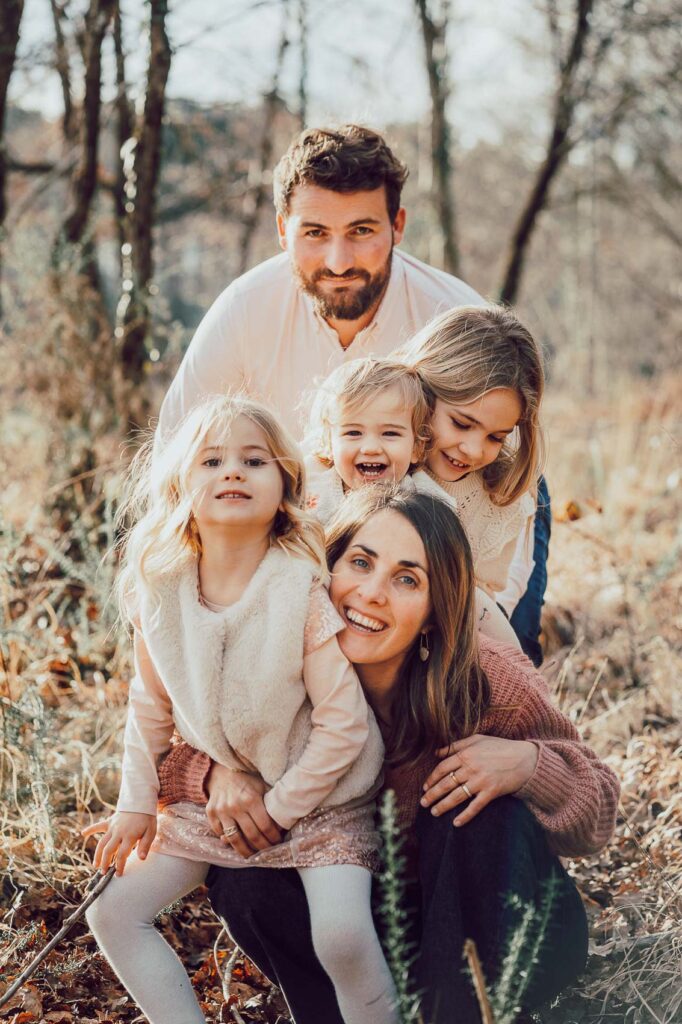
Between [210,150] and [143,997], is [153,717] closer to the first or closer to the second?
[143,997]

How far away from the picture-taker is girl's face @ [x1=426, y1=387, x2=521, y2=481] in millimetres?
2760

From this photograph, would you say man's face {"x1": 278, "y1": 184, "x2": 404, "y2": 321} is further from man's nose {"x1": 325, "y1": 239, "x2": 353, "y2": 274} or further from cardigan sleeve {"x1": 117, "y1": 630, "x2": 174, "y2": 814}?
cardigan sleeve {"x1": 117, "y1": 630, "x2": 174, "y2": 814}

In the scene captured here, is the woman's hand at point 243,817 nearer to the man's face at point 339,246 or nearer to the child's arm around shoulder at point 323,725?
the child's arm around shoulder at point 323,725

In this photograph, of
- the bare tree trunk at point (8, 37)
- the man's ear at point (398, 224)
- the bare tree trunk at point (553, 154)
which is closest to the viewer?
the man's ear at point (398, 224)

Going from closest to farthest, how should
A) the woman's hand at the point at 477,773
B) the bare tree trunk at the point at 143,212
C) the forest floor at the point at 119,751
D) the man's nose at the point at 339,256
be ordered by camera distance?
the woman's hand at the point at 477,773 → the forest floor at the point at 119,751 → the man's nose at the point at 339,256 → the bare tree trunk at the point at 143,212

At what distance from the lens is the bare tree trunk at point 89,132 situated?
5.20 meters

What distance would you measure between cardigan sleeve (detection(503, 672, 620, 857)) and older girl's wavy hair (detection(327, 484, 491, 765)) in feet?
0.44

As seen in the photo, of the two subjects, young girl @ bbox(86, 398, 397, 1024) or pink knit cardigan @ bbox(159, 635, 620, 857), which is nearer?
young girl @ bbox(86, 398, 397, 1024)

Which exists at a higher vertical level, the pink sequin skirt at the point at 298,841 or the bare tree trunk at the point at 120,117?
the bare tree trunk at the point at 120,117

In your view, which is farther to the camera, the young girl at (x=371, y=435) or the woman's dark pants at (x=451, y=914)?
the young girl at (x=371, y=435)

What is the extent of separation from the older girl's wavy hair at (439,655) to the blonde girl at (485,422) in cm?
32

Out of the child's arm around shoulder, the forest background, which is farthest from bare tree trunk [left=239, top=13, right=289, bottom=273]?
the child's arm around shoulder

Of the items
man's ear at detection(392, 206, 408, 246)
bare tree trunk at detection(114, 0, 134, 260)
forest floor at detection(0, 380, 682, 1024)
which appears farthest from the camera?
bare tree trunk at detection(114, 0, 134, 260)

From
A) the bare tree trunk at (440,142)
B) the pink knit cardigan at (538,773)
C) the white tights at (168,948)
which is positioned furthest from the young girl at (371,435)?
the bare tree trunk at (440,142)
